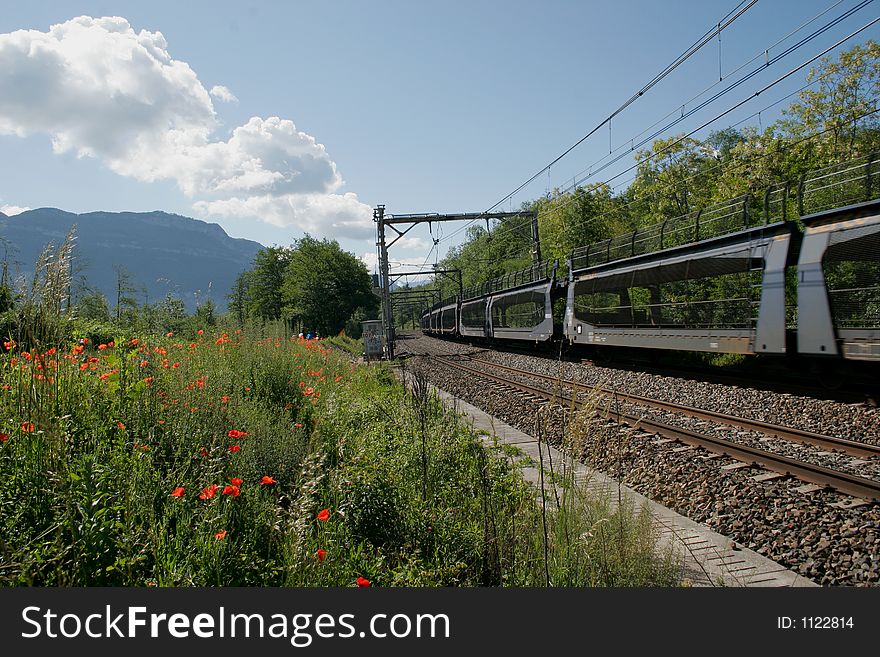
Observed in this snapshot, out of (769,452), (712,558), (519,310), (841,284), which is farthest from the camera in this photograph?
(519,310)

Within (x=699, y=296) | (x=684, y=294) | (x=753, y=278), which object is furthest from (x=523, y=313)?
(x=753, y=278)

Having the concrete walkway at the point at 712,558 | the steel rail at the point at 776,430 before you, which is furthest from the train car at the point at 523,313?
the concrete walkway at the point at 712,558

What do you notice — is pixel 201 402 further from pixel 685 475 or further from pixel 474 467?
pixel 685 475

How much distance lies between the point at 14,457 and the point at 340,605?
2136 millimetres

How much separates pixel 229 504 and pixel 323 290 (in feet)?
172

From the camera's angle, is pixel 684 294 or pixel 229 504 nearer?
pixel 229 504

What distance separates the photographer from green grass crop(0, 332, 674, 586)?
2611 mm

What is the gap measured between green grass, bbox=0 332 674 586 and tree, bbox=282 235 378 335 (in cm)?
4776

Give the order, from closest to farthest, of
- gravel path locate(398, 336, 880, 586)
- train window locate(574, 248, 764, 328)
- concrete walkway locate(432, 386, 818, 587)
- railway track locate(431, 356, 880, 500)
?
concrete walkway locate(432, 386, 818, 587), gravel path locate(398, 336, 880, 586), railway track locate(431, 356, 880, 500), train window locate(574, 248, 764, 328)

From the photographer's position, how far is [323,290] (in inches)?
2133

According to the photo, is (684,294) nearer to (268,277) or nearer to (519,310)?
(519,310)

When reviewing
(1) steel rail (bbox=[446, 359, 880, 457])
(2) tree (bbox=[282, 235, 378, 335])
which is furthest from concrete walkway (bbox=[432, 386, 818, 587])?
(2) tree (bbox=[282, 235, 378, 335])

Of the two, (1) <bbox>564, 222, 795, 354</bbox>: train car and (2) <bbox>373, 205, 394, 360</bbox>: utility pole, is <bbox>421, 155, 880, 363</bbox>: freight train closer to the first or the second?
(1) <bbox>564, 222, 795, 354</bbox>: train car

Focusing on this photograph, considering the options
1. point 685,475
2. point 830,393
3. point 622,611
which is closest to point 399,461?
point 622,611
